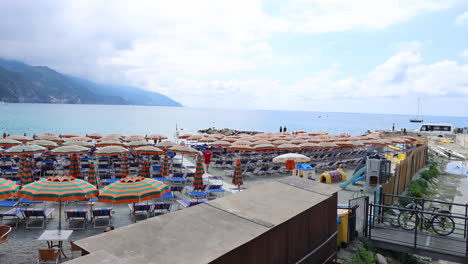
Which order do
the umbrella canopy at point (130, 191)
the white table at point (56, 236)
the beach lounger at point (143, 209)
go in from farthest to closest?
the beach lounger at point (143, 209) < the umbrella canopy at point (130, 191) < the white table at point (56, 236)

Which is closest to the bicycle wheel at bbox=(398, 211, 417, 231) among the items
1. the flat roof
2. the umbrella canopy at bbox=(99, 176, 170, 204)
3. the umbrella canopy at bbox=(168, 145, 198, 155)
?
the flat roof

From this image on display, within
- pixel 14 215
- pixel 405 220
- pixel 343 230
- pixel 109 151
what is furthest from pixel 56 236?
pixel 405 220

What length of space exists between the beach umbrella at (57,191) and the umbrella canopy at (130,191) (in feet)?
1.51

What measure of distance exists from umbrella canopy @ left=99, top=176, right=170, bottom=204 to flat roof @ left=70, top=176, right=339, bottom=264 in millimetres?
3098

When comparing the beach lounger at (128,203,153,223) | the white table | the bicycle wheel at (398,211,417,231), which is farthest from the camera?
the beach lounger at (128,203,153,223)

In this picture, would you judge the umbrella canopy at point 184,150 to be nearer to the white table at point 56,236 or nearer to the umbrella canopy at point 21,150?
the umbrella canopy at point 21,150

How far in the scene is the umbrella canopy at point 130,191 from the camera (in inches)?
305

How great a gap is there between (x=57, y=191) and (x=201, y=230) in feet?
15.8

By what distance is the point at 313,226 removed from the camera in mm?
5742

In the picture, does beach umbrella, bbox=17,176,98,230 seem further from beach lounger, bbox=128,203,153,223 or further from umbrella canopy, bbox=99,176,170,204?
beach lounger, bbox=128,203,153,223

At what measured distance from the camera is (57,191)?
7473mm

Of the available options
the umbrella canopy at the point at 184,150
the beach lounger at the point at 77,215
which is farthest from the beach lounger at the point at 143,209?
the umbrella canopy at the point at 184,150

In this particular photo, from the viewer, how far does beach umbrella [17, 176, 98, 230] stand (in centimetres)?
738

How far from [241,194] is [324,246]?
6.45ft
